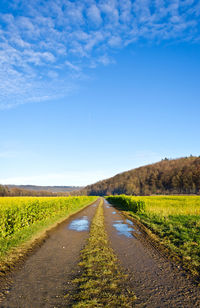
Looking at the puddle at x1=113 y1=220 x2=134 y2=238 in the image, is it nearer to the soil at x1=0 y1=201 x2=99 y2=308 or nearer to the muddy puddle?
the muddy puddle

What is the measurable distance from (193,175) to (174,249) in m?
112

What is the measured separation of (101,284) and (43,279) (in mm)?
1702

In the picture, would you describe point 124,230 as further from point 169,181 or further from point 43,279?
point 169,181

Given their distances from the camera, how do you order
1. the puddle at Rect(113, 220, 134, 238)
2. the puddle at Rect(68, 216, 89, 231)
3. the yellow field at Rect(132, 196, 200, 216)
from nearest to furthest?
the puddle at Rect(113, 220, 134, 238) < the puddle at Rect(68, 216, 89, 231) < the yellow field at Rect(132, 196, 200, 216)

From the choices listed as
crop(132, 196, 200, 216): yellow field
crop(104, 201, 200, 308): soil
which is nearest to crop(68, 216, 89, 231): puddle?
crop(104, 201, 200, 308): soil

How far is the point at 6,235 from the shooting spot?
9922 mm

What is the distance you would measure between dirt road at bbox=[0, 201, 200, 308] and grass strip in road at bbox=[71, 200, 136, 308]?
0.23 m

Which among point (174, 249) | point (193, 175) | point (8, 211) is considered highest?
point (193, 175)

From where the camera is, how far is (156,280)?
5.13 m

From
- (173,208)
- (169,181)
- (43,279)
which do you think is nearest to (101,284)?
(43,279)

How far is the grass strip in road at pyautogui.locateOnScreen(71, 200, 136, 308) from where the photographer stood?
12.9 feet

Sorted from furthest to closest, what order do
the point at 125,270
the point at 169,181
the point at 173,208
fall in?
the point at 169,181 < the point at 173,208 < the point at 125,270

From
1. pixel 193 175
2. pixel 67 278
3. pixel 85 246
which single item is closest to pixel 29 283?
pixel 67 278

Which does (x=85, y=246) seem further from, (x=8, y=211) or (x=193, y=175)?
(x=193, y=175)
